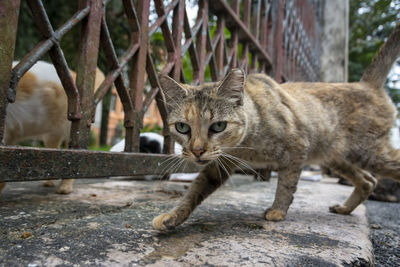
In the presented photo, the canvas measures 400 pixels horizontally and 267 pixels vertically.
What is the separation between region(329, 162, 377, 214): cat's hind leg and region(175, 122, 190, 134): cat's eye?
1368 millimetres

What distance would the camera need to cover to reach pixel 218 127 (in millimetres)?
1904

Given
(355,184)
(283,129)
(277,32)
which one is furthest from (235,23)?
(355,184)

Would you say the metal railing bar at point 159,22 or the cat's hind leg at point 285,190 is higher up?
the metal railing bar at point 159,22

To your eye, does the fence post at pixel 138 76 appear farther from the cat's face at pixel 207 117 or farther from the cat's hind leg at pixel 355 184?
the cat's hind leg at pixel 355 184

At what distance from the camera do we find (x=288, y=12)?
523cm

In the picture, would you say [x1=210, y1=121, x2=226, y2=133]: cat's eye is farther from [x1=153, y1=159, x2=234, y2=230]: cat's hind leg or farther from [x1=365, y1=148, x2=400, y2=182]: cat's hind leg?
[x1=365, y1=148, x2=400, y2=182]: cat's hind leg

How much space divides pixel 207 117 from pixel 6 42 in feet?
3.55

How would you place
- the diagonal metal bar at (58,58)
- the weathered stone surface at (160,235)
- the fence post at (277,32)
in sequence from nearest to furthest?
the weathered stone surface at (160,235), the diagonal metal bar at (58,58), the fence post at (277,32)

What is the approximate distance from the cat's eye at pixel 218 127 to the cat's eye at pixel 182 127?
160mm

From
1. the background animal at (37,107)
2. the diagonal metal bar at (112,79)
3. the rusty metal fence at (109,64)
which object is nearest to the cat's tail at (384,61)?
the rusty metal fence at (109,64)

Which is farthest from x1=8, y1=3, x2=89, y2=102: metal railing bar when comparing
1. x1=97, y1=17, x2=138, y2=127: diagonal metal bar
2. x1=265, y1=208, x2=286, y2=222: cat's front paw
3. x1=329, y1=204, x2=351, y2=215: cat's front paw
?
x1=329, y1=204, x2=351, y2=215: cat's front paw

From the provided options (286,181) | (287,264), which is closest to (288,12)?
(286,181)

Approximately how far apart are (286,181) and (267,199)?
0.79 m

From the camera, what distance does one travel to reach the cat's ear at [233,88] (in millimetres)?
1923
